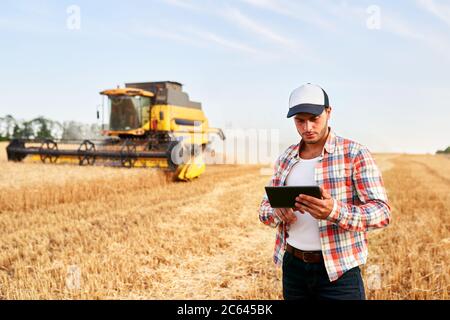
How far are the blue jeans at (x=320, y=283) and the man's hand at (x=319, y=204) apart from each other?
358 mm

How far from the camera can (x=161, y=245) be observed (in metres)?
5.93

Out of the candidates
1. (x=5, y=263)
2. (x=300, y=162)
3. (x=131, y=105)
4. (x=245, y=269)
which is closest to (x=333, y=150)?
(x=300, y=162)

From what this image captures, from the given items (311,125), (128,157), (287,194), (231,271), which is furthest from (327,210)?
(128,157)

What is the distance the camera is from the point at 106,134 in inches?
595

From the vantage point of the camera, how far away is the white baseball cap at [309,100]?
2068mm

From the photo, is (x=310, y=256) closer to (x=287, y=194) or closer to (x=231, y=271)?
(x=287, y=194)

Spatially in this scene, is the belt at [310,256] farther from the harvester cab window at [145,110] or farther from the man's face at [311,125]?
the harvester cab window at [145,110]

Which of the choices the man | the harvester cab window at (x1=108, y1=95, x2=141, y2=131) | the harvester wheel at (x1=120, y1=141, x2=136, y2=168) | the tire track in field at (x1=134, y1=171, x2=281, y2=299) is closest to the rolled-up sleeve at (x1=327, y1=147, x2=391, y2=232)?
the man

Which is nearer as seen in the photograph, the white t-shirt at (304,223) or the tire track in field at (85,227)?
the white t-shirt at (304,223)

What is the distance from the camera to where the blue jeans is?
2.15 m

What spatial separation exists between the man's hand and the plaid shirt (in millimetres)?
33

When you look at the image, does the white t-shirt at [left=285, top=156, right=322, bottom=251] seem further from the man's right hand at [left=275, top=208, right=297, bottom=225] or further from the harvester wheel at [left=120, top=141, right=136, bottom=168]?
the harvester wheel at [left=120, top=141, right=136, bottom=168]

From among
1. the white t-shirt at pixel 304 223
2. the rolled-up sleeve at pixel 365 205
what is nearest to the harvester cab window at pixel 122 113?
the white t-shirt at pixel 304 223

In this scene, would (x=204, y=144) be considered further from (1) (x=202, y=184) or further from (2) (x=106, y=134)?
(1) (x=202, y=184)
